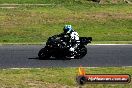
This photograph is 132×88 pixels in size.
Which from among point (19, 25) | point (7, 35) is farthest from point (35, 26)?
point (7, 35)

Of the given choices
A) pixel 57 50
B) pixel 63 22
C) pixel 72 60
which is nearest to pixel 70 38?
pixel 57 50

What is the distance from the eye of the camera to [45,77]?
649 inches

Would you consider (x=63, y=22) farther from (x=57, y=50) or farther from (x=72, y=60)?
(x=72, y=60)

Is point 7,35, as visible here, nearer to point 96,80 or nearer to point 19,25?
point 19,25

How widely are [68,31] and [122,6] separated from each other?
2312 centimetres

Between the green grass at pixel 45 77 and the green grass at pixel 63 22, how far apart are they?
11.9 meters

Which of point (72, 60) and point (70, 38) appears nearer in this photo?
point (72, 60)

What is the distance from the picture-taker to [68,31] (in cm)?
2252

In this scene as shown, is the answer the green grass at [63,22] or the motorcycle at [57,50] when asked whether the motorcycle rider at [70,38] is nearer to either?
the motorcycle at [57,50]

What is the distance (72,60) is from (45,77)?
6009mm

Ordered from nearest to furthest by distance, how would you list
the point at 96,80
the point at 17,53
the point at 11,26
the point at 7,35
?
1. the point at 96,80
2. the point at 17,53
3. the point at 7,35
4. the point at 11,26

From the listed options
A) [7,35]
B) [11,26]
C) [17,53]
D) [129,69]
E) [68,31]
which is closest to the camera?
[129,69]

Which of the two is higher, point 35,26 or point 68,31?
point 68,31

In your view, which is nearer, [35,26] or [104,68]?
[104,68]
